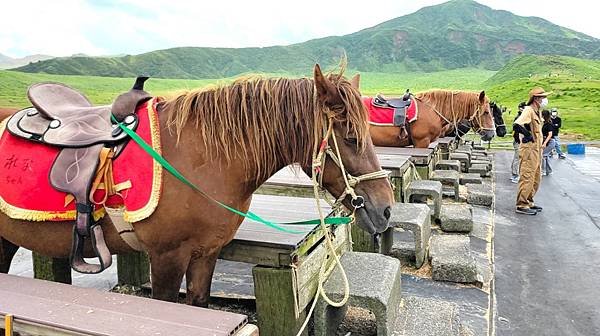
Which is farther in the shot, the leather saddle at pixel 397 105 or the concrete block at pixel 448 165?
the concrete block at pixel 448 165

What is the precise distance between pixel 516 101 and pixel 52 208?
104ft

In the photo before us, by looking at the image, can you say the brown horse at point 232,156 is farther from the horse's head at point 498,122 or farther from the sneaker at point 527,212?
the horse's head at point 498,122

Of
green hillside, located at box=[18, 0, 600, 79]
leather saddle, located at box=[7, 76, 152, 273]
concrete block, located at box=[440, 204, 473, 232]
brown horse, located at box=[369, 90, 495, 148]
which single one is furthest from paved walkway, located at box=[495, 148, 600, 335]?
green hillside, located at box=[18, 0, 600, 79]

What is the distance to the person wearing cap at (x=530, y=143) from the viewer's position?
672 centimetres

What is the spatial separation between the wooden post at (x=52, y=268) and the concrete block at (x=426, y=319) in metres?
2.55

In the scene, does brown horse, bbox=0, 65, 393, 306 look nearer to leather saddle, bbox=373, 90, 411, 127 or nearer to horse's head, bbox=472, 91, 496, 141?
leather saddle, bbox=373, 90, 411, 127

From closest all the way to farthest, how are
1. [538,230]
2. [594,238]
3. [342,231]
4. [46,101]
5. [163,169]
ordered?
[163,169] → [46,101] → [342,231] → [594,238] → [538,230]

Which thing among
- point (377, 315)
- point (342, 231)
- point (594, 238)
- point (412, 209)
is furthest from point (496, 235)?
point (377, 315)

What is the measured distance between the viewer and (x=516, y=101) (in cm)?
2958

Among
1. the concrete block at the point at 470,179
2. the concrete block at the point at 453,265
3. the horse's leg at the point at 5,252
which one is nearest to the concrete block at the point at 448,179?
the concrete block at the point at 470,179

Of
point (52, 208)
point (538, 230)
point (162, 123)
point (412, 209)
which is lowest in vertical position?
point (538, 230)

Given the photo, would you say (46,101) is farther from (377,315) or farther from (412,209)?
(412,209)

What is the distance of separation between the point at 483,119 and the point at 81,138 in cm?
784

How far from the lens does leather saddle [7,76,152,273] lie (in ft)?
7.01
